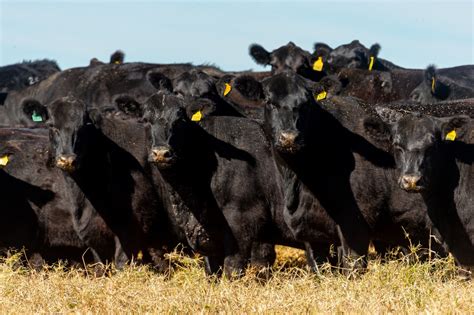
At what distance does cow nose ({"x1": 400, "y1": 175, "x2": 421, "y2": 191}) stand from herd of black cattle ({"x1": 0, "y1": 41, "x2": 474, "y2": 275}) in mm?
14

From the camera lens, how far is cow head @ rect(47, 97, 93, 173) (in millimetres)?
10305

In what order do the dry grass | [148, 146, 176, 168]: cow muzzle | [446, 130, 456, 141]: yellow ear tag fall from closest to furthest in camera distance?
the dry grass
[446, 130, 456, 141]: yellow ear tag
[148, 146, 176, 168]: cow muzzle

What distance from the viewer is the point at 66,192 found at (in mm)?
11156

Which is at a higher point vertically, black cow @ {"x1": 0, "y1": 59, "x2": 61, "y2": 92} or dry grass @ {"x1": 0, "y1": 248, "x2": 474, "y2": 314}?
black cow @ {"x1": 0, "y1": 59, "x2": 61, "y2": 92}

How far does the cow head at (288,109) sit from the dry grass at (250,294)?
1341mm

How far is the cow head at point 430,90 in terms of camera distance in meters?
15.0

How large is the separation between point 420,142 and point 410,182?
501mm

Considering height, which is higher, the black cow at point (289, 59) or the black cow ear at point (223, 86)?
the black cow at point (289, 59)

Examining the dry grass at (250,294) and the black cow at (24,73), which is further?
the black cow at (24,73)

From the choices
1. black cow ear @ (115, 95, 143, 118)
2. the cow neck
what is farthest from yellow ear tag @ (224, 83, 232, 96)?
the cow neck

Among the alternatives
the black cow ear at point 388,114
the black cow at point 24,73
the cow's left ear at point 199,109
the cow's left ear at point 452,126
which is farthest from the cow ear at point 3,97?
the cow's left ear at point 452,126

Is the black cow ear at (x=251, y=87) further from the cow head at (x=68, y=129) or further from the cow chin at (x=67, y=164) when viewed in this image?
the cow chin at (x=67, y=164)

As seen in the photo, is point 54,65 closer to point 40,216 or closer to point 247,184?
point 40,216

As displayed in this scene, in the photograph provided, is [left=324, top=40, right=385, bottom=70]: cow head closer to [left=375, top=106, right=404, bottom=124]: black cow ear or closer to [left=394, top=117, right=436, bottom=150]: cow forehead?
[left=375, top=106, right=404, bottom=124]: black cow ear
